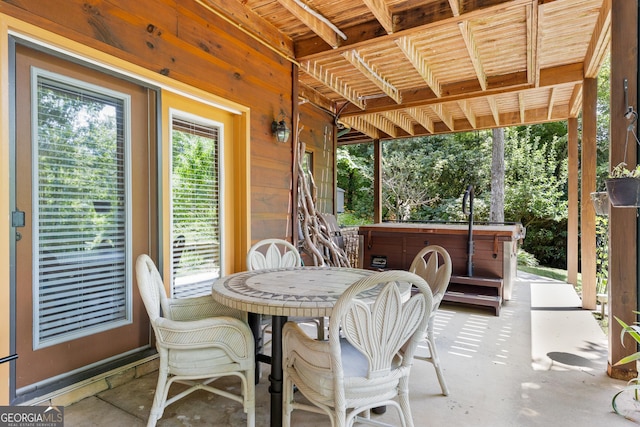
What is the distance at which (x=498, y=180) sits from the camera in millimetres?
11133

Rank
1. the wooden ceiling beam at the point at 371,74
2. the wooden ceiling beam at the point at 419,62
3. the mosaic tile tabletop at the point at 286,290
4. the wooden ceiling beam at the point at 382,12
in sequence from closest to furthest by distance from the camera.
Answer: the mosaic tile tabletop at the point at 286,290
the wooden ceiling beam at the point at 382,12
the wooden ceiling beam at the point at 419,62
the wooden ceiling beam at the point at 371,74

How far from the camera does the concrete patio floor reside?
6.59 ft

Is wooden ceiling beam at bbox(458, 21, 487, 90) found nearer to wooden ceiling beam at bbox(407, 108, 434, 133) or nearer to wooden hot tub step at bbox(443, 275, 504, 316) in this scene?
wooden ceiling beam at bbox(407, 108, 434, 133)

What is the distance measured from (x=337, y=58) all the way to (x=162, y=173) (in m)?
2.74

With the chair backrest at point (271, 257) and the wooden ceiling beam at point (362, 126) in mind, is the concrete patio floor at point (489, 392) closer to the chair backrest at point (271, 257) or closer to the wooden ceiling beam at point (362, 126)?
the chair backrest at point (271, 257)

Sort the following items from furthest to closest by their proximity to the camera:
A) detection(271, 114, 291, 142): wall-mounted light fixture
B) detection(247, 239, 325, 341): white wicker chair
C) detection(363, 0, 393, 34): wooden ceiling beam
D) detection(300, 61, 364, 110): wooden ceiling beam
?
detection(300, 61, 364, 110): wooden ceiling beam
detection(271, 114, 291, 142): wall-mounted light fixture
detection(363, 0, 393, 34): wooden ceiling beam
detection(247, 239, 325, 341): white wicker chair

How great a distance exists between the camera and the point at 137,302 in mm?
2584

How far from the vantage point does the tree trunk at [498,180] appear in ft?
36.4

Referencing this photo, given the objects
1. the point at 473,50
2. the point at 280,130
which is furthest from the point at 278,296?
the point at 473,50

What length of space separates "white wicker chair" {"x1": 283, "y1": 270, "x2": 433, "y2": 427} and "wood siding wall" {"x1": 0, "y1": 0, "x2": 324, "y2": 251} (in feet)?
7.15

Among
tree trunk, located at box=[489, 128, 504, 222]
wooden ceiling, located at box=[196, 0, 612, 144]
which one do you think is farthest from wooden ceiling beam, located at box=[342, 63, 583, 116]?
tree trunk, located at box=[489, 128, 504, 222]

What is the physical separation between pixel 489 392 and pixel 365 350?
147 cm

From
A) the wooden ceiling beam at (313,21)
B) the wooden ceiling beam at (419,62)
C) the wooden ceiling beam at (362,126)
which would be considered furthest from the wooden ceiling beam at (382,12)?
the wooden ceiling beam at (362,126)

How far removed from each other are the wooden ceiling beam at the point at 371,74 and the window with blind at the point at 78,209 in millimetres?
2501
